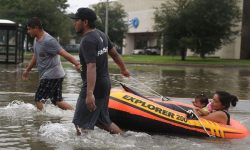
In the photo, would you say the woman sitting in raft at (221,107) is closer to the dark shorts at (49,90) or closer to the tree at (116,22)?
the dark shorts at (49,90)

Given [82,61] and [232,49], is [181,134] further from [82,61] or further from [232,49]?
[232,49]

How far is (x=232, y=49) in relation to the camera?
6025 centimetres

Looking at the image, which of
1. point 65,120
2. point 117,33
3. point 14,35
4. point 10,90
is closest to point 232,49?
point 117,33

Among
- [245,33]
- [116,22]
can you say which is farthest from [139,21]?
[245,33]

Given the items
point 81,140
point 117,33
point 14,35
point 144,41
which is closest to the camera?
point 81,140

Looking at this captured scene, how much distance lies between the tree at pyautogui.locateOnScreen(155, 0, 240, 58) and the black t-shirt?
38.8 metres

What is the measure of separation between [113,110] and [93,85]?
Result: 1.55m

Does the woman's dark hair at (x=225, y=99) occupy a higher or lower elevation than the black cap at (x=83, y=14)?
lower

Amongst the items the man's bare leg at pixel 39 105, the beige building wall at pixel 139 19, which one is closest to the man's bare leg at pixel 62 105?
the man's bare leg at pixel 39 105

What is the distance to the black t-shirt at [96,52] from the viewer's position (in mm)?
6754

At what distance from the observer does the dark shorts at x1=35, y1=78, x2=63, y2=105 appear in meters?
9.39

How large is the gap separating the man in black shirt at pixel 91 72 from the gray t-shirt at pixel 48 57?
2.28 m

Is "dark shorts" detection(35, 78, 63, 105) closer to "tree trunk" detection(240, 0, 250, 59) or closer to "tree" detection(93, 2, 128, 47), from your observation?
"tree trunk" detection(240, 0, 250, 59)

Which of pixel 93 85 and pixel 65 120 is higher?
pixel 93 85
